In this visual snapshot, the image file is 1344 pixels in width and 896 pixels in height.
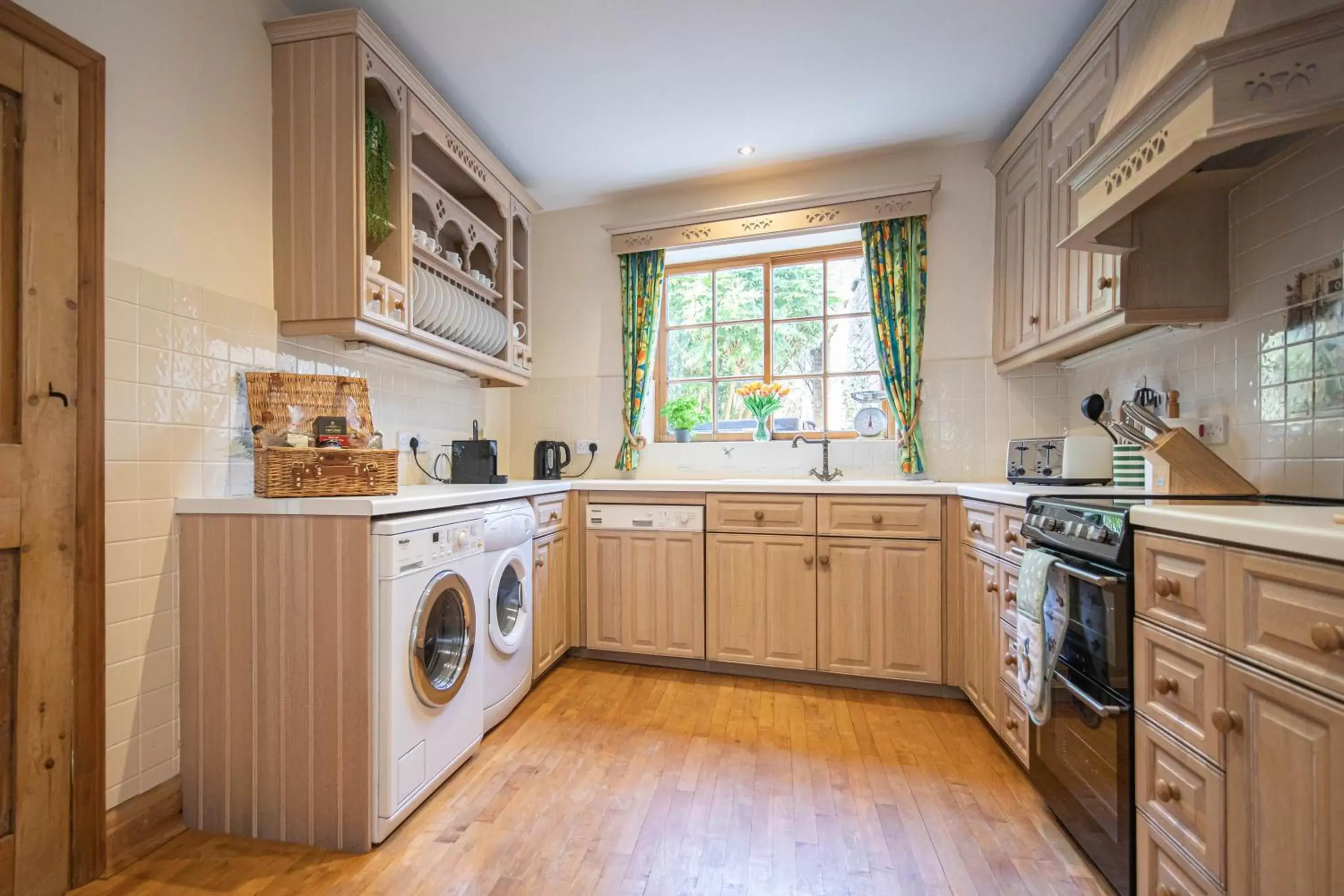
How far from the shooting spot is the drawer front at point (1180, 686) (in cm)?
99

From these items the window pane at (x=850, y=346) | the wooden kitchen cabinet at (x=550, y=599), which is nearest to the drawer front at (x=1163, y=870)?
the wooden kitchen cabinet at (x=550, y=599)

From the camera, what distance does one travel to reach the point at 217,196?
68.2 inches

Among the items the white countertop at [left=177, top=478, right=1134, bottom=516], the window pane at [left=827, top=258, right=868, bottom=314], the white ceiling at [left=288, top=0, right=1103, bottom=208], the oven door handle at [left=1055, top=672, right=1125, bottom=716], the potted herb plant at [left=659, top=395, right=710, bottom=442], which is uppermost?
the white ceiling at [left=288, top=0, right=1103, bottom=208]

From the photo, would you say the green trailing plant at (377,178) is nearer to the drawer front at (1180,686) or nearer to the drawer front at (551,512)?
the drawer front at (551,512)

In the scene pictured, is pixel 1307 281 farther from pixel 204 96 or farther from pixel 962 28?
pixel 204 96

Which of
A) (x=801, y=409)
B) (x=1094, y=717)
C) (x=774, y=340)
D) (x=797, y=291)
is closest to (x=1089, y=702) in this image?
(x=1094, y=717)

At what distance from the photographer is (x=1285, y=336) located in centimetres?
Answer: 149

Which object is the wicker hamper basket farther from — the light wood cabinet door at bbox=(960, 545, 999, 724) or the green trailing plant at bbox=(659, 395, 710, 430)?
the light wood cabinet door at bbox=(960, 545, 999, 724)

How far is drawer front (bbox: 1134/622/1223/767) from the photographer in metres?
0.99

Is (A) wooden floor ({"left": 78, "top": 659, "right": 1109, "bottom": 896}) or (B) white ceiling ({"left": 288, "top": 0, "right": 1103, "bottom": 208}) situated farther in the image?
(B) white ceiling ({"left": 288, "top": 0, "right": 1103, "bottom": 208})

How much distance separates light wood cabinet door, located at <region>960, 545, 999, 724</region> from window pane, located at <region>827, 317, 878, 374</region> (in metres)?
1.26

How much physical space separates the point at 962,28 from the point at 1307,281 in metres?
1.43

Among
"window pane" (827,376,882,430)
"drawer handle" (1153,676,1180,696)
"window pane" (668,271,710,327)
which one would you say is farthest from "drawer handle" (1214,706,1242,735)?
"window pane" (668,271,710,327)

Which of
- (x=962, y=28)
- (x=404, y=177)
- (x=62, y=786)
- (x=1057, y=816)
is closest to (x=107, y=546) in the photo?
(x=62, y=786)
